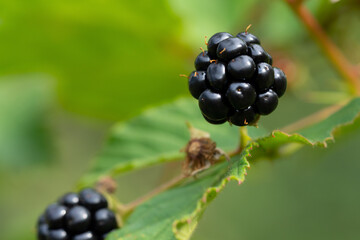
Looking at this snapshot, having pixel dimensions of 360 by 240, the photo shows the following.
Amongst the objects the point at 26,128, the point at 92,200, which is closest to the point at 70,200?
the point at 92,200

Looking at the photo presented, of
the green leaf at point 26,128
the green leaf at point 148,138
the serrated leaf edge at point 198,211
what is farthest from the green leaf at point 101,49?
the serrated leaf edge at point 198,211

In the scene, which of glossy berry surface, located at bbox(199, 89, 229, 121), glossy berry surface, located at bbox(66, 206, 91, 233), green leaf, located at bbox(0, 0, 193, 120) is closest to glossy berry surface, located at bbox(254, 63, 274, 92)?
Answer: glossy berry surface, located at bbox(199, 89, 229, 121)

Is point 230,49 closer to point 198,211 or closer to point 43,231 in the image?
point 198,211

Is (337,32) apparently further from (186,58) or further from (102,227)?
(102,227)

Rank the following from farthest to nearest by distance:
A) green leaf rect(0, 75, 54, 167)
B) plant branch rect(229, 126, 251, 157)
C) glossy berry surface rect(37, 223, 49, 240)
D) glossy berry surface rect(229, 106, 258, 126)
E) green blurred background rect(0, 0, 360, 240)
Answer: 1. green leaf rect(0, 75, 54, 167)
2. green blurred background rect(0, 0, 360, 240)
3. glossy berry surface rect(37, 223, 49, 240)
4. plant branch rect(229, 126, 251, 157)
5. glossy berry surface rect(229, 106, 258, 126)

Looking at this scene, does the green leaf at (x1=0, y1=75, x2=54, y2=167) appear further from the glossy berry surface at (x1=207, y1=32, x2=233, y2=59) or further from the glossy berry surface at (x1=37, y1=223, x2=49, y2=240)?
the glossy berry surface at (x1=207, y1=32, x2=233, y2=59)

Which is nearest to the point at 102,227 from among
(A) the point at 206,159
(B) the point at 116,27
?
(A) the point at 206,159

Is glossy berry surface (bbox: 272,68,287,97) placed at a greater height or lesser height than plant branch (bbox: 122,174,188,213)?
lesser

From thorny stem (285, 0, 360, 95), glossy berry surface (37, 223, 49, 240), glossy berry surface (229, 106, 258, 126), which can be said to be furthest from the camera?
thorny stem (285, 0, 360, 95)

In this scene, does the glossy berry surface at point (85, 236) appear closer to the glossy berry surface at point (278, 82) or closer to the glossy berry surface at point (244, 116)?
the glossy berry surface at point (244, 116)
